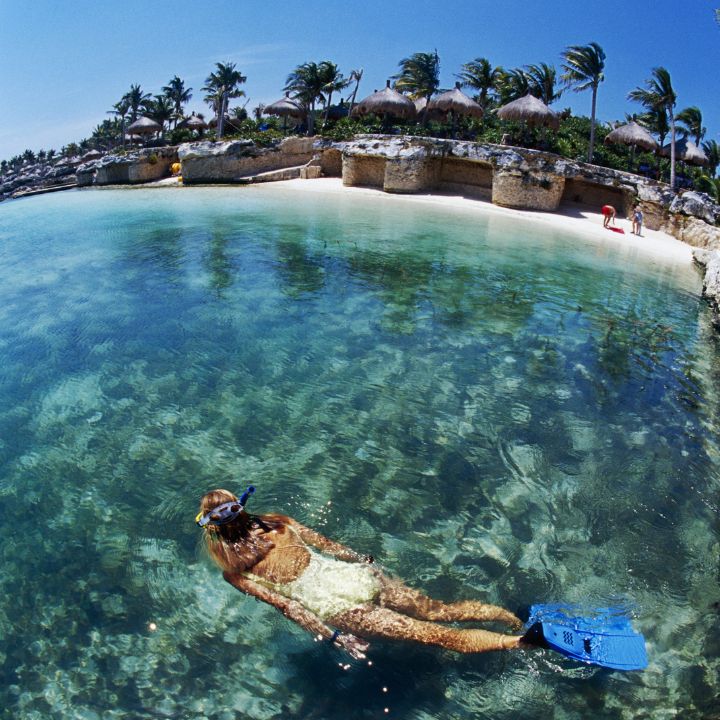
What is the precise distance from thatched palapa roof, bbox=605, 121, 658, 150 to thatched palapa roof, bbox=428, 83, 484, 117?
25.2 feet

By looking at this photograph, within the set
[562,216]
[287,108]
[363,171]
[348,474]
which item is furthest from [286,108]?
[348,474]

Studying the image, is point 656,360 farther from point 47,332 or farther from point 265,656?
point 47,332

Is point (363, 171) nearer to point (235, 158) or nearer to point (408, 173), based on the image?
point (408, 173)

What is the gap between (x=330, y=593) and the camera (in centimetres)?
384

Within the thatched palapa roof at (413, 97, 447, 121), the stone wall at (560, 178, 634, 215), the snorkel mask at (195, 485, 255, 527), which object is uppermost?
the thatched palapa roof at (413, 97, 447, 121)

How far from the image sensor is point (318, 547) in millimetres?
4414

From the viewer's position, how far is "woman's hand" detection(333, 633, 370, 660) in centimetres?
362

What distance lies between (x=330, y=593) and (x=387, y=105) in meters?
31.9

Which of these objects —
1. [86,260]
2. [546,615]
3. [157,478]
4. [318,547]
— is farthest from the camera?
[86,260]

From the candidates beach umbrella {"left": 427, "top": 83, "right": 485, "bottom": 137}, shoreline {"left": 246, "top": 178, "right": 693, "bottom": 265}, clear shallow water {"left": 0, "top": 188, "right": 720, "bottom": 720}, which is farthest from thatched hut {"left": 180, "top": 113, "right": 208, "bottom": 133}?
clear shallow water {"left": 0, "top": 188, "right": 720, "bottom": 720}

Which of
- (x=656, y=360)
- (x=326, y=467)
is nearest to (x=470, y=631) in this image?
(x=326, y=467)

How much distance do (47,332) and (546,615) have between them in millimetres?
10045

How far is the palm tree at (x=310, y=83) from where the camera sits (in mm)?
34625

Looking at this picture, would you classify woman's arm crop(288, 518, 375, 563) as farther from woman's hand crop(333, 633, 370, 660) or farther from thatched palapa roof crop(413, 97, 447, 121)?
thatched palapa roof crop(413, 97, 447, 121)
